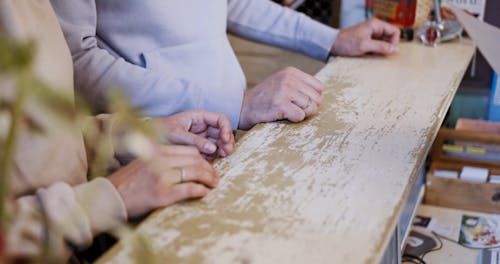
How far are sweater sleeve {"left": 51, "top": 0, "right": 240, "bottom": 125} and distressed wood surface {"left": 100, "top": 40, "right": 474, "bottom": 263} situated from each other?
15 cm

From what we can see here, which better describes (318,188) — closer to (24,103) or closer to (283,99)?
(283,99)

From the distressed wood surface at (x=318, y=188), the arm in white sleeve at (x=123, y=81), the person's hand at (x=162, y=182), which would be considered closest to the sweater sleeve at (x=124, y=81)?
the arm in white sleeve at (x=123, y=81)

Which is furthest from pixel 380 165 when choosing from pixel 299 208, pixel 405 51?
pixel 405 51

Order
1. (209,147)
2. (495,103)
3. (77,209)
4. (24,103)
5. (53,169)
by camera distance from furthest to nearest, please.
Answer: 1. (495,103)
2. (209,147)
3. (53,169)
4. (77,209)
5. (24,103)

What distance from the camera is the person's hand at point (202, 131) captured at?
3.36 ft

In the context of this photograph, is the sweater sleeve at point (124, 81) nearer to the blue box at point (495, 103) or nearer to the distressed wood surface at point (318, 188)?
the distressed wood surface at point (318, 188)

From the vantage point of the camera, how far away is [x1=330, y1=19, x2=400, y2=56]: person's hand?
1.57 metres

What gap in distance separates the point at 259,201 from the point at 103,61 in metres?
0.47

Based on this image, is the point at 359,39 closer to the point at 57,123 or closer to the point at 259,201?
the point at 259,201

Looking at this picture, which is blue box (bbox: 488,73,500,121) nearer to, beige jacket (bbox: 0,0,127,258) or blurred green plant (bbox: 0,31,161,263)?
beige jacket (bbox: 0,0,127,258)

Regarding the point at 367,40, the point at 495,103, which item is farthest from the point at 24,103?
the point at 495,103

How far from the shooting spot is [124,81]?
117 centimetres

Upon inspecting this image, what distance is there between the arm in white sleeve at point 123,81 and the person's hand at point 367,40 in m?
0.54

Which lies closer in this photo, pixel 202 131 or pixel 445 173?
pixel 202 131
